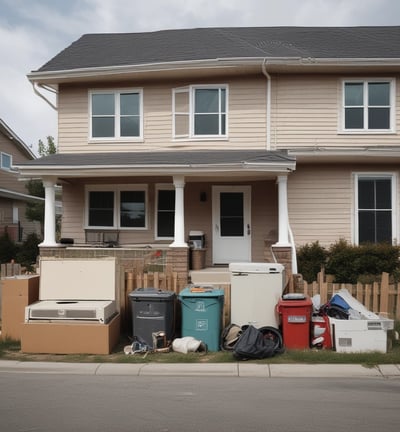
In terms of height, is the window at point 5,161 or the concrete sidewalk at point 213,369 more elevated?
the window at point 5,161

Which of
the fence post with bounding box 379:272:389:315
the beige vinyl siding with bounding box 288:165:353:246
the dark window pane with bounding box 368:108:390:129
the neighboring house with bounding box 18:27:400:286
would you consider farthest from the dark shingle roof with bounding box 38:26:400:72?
the fence post with bounding box 379:272:389:315

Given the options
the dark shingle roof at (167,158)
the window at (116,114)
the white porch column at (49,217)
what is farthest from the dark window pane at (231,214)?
the white porch column at (49,217)

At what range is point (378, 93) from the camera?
13.6 metres

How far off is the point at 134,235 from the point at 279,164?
5120 millimetres

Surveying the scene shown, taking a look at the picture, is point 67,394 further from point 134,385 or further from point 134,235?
point 134,235

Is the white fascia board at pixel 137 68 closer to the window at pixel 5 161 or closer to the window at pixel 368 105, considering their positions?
the window at pixel 368 105

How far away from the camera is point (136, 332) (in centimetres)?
836

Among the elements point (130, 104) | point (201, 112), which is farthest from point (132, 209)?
point (201, 112)

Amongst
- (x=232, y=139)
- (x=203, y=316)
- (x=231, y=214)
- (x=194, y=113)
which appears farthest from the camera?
(x=231, y=214)

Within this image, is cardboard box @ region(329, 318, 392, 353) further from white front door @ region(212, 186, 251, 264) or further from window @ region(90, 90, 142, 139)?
window @ region(90, 90, 142, 139)

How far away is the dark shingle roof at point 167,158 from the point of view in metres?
11.6

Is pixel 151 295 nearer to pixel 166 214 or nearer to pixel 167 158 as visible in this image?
pixel 167 158

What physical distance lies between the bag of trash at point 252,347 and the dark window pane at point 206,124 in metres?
7.43

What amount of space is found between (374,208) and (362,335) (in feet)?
20.7
